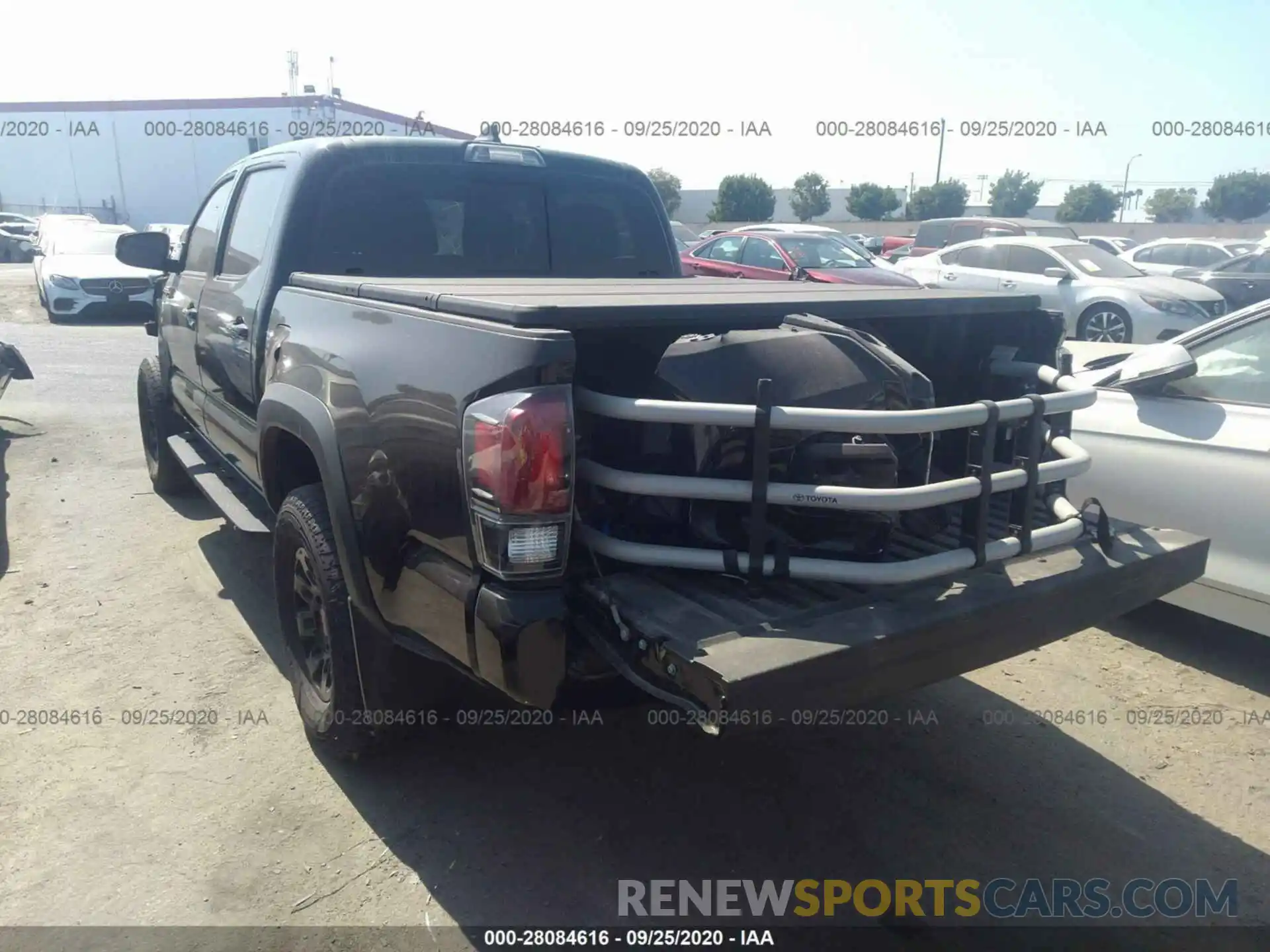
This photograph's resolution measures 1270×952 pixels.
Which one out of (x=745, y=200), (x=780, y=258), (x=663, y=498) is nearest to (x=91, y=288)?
(x=780, y=258)

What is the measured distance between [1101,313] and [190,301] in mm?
11553

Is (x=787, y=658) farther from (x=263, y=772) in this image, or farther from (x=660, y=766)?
(x=263, y=772)

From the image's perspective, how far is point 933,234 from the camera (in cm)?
1902

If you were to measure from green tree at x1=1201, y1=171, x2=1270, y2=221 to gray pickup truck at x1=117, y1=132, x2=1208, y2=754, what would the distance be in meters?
53.4

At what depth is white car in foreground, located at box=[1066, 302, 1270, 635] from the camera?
12.4ft

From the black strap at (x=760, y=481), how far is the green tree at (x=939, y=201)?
157 feet

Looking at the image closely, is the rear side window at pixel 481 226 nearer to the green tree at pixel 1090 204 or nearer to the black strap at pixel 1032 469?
the black strap at pixel 1032 469

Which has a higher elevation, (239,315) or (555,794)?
(239,315)

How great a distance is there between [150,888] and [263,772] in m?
0.60

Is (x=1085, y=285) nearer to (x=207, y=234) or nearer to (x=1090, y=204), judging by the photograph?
(x=207, y=234)

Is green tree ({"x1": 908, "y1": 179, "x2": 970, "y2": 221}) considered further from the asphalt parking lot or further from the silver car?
the asphalt parking lot

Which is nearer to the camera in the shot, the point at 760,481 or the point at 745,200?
the point at 760,481

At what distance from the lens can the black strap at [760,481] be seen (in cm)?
231

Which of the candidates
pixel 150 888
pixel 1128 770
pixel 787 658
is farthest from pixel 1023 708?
pixel 150 888
